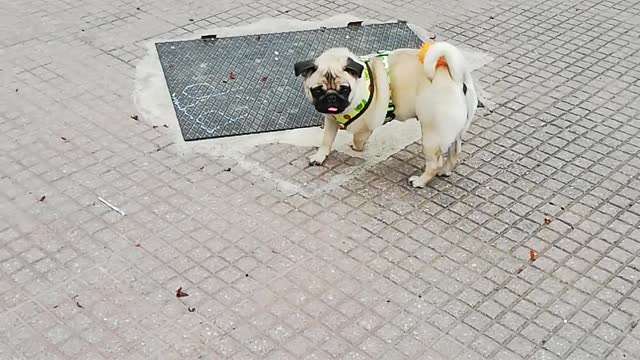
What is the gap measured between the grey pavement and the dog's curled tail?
0.86 m

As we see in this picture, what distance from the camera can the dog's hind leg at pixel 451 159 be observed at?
17.0 ft

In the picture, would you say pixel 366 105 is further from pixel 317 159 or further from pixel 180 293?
pixel 180 293

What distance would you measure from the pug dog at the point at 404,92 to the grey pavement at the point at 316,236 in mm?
394

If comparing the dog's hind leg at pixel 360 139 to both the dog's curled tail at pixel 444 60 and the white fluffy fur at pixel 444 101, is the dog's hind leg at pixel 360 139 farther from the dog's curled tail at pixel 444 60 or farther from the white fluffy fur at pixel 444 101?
the dog's curled tail at pixel 444 60

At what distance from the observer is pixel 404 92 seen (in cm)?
503

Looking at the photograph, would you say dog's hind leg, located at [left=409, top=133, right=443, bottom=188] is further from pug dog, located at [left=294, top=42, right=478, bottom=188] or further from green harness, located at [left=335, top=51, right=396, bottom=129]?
green harness, located at [left=335, top=51, right=396, bottom=129]

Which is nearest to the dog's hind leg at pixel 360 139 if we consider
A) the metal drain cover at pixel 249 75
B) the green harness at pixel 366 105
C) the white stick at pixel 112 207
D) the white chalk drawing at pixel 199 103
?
the green harness at pixel 366 105

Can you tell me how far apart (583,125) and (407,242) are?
216 cm

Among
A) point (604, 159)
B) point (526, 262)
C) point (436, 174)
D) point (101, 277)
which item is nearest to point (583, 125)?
point (604, 159)

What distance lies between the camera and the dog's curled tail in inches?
187

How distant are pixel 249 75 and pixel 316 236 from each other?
7.37 ft

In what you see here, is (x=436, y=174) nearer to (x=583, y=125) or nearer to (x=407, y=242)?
(x=407, y=242)

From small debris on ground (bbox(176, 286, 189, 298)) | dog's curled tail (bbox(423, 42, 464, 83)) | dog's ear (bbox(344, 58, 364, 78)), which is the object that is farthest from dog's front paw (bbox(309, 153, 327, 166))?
small debris on ground (bbox(176, 286, 189, 298))

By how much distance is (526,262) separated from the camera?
4.57 m
